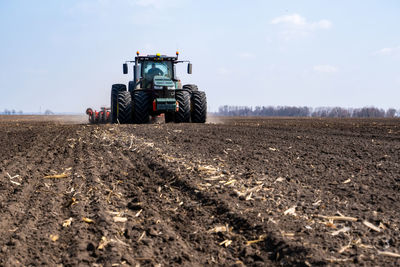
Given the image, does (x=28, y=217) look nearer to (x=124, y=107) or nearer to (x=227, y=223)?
(x=227, y=223)

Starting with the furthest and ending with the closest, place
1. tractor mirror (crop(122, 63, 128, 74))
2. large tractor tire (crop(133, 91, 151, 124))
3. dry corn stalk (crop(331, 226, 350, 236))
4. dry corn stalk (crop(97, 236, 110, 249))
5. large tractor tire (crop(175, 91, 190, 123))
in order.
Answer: tractor mirror (crop(122, 63, 128, 74)) < large tractor tire (crop(175, 91, 190, 123)) < large tractor tire (crop(133, 91, 151, 124)) < dry corn stalk (crop(331, 226, 350, 236)) < dry corn stalk (crop(97, 236, 110, 249))

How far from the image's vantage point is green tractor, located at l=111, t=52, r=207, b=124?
629 inches

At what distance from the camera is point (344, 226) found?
13.4 ft

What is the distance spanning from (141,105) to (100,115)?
5.83 metres

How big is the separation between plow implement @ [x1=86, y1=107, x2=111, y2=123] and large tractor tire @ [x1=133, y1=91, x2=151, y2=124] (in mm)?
4292

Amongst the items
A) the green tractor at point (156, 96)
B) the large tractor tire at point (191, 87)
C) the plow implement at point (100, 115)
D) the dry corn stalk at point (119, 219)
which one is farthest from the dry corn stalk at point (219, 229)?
the plow implement at point (100, 115)

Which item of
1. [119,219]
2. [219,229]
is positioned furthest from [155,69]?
[219,229]

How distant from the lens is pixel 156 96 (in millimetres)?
16547

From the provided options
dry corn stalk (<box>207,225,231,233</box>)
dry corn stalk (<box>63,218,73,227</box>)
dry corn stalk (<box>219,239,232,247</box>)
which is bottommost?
dry corn stalk (<box>219,239,232,247</box>)

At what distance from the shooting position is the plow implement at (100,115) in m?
20.3

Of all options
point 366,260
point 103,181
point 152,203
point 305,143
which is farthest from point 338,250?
point 305,143

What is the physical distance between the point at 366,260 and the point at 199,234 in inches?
60.2

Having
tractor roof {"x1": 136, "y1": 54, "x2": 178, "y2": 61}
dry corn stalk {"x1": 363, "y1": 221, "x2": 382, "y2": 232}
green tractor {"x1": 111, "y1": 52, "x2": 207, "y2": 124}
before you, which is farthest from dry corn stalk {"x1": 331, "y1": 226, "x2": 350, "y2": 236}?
tractor roof {"x1": 136, "y1": 54, "x2": 178, "y2": 61}

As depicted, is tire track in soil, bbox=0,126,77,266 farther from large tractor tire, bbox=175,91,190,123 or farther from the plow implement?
the plow implement
